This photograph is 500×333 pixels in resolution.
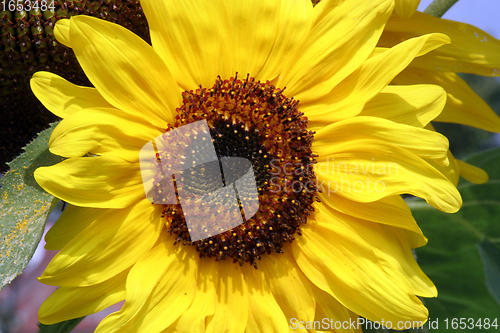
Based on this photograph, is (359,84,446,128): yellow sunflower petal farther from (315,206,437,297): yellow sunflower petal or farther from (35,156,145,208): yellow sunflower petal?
(35,156,145,208): yellow sunflower petal

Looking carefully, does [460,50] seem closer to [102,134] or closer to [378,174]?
[378,174]

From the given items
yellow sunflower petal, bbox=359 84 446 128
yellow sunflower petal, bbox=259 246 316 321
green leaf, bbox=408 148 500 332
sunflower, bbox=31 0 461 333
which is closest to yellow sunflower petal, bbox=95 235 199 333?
sunflower, bbox=31 0 461 333

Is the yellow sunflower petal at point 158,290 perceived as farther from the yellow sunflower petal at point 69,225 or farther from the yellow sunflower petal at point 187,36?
the yellow sunflower petal at point 187,36

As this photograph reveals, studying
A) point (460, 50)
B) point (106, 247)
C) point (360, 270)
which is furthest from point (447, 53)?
point (106, 247)

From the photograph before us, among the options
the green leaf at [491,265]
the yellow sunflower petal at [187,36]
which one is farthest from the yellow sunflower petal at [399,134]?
the green leaf at [491,265]

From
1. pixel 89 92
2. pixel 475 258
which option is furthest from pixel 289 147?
pixel 475 258
